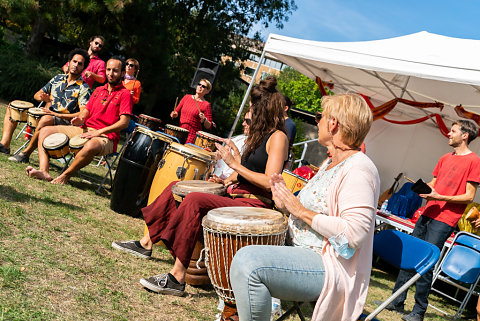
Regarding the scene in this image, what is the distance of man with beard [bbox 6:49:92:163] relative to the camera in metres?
6.23

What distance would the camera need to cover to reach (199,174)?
458 cm

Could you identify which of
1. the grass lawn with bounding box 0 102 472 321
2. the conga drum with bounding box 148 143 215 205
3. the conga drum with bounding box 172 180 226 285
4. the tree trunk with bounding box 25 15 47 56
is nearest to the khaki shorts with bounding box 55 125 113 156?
the grass lawn with bounding box 0 102 472 321

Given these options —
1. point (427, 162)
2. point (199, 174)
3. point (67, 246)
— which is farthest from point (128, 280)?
point (427, 162)

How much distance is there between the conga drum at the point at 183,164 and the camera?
4539 millimetres

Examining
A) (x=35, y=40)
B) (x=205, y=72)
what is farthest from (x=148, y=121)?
(x=35, y=40)

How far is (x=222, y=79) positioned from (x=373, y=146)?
353 inches

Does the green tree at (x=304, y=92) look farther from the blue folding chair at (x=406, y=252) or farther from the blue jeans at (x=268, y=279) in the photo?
the blue jeans at (x=268, y=279)

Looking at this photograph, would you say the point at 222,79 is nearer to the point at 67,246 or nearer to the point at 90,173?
the point at 90,173

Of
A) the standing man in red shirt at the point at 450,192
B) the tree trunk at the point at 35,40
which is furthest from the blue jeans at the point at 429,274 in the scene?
the tree trunk at the point at 35,40

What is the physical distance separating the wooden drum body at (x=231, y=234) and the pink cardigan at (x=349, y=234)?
1.49 feet

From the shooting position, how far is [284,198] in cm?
253

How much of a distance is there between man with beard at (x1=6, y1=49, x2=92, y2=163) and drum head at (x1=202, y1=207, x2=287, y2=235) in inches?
156

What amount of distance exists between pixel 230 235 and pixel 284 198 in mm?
495

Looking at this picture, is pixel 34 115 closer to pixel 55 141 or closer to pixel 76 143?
pixel 55 141
